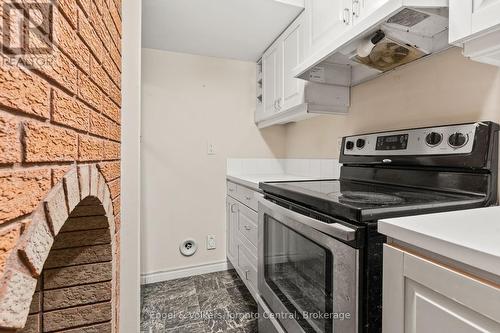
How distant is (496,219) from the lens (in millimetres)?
633

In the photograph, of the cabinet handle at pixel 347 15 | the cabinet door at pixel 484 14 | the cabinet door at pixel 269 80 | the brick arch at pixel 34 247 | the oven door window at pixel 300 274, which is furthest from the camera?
the cabinet door at pixel 269 80

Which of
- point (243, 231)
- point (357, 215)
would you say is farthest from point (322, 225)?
point (243, 231)

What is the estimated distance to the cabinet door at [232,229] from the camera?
2.03 m

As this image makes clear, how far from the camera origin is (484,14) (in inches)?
26.3

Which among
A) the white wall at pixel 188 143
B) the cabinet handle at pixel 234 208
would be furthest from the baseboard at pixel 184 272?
the cabinet handle at pixel 234 208

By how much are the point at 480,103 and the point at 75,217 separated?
1.54 metres

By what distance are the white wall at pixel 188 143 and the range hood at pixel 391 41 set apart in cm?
105

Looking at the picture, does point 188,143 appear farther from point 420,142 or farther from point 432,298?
point 432,298

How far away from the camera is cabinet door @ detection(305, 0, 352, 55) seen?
119 centimetres

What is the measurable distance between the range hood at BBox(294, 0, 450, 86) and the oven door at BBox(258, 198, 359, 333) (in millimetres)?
744

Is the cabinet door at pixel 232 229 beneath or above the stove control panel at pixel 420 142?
beneath

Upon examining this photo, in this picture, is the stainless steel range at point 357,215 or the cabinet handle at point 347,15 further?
the cabinet handle at point 347,15

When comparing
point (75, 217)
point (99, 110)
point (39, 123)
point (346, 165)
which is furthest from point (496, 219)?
point (75, 217)

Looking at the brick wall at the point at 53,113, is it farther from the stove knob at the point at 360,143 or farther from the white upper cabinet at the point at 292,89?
the stove knob at the point at 360,143
